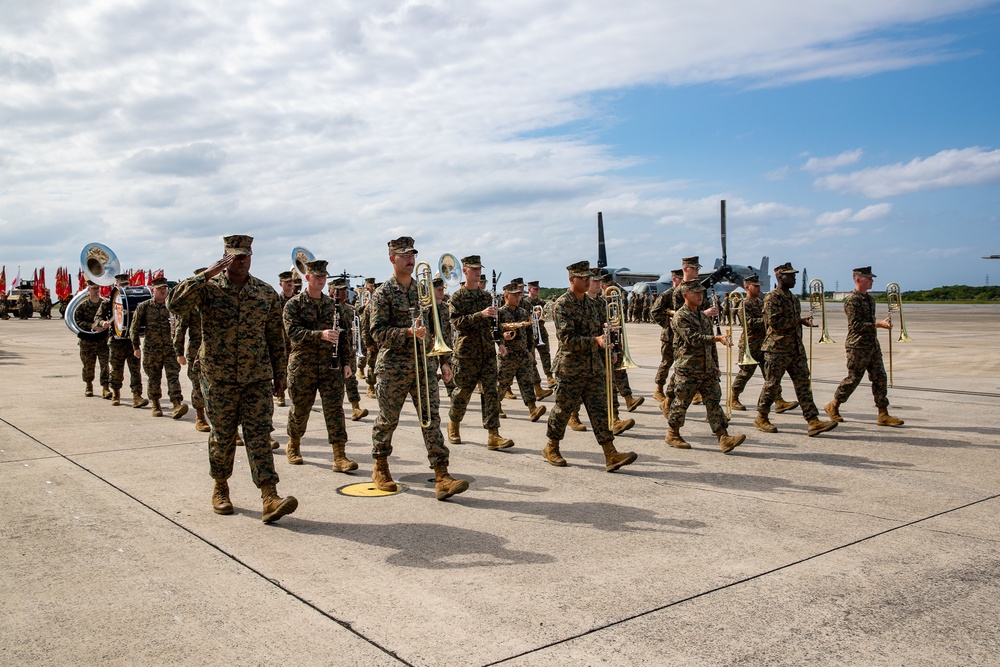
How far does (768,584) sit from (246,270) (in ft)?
14.4

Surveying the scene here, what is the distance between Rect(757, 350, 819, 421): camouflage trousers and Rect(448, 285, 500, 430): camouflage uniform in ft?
11.3

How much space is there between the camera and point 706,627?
4.09 m

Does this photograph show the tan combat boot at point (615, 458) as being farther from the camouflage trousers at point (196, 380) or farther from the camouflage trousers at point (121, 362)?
the camouflage trousers at point (121, 362)

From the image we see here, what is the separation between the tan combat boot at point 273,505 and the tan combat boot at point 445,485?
49.0 inches

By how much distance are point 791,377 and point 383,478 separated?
5.56m

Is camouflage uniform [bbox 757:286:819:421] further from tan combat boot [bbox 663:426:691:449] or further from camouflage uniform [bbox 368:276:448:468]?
camouflage uniform [bbox 368:276:448:468]

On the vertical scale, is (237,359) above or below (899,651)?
above

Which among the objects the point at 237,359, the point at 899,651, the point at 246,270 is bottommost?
the point at 899,651

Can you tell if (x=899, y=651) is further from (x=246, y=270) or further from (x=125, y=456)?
(x=125, y=456)

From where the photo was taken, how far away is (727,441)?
28.2 ft

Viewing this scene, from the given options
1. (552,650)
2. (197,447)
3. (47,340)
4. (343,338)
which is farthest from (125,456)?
(47,340)

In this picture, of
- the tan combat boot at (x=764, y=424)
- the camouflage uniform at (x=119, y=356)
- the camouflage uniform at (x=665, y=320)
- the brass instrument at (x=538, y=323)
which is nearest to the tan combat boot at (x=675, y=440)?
the tan combat boot at (x=764, y=424)

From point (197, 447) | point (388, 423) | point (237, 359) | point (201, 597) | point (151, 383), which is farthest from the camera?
point (151, 383)

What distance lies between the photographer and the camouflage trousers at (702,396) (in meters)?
8.64
